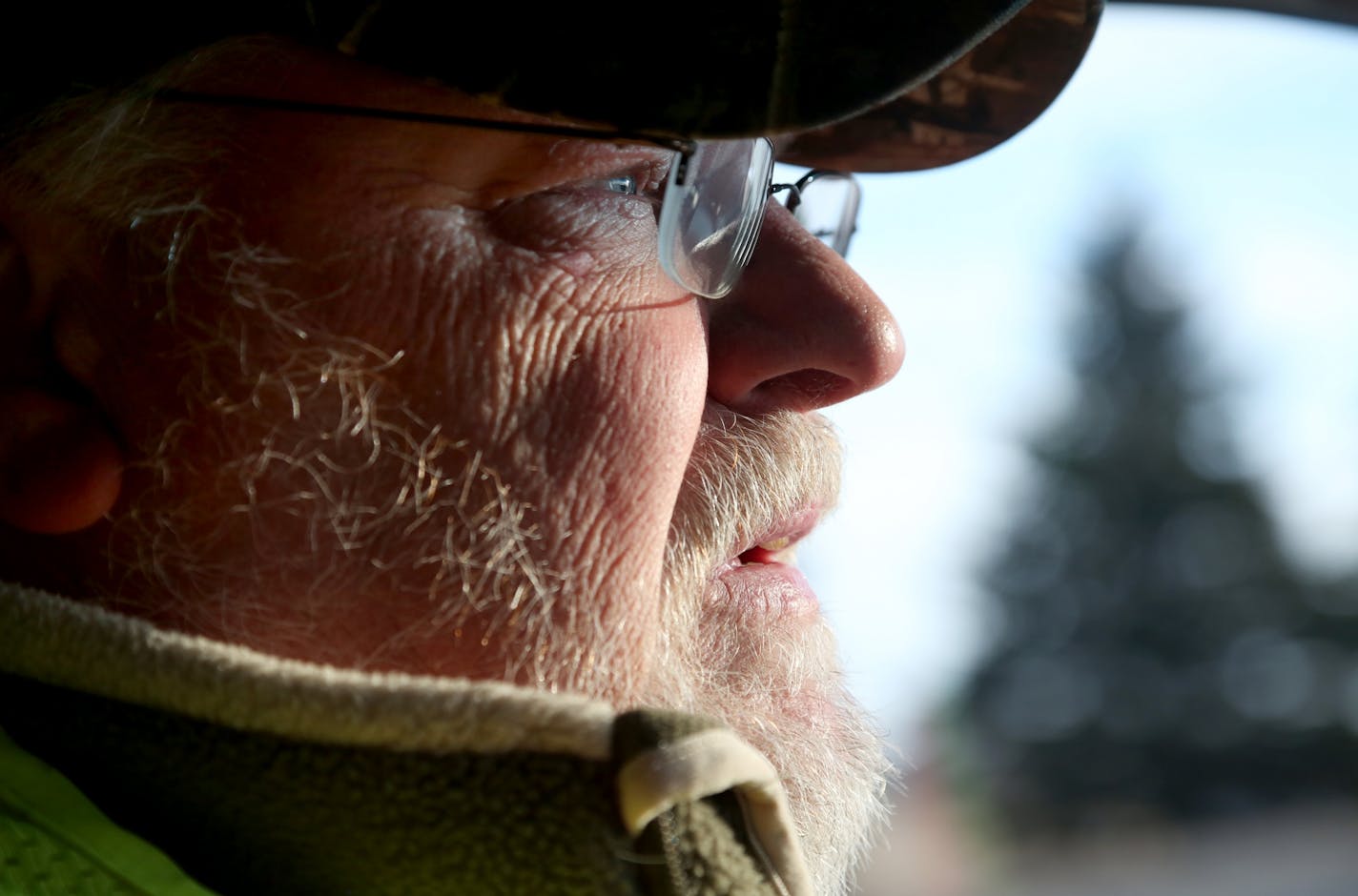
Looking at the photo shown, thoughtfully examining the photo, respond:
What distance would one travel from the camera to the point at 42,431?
3.89ft

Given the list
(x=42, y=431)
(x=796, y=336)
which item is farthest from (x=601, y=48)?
(x=42, y=431)

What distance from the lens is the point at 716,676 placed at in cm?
144

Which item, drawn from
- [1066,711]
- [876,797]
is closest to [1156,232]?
[1066,711]

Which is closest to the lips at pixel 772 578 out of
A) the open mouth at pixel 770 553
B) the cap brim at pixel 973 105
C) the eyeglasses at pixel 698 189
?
the open mouth at pixel 770 553

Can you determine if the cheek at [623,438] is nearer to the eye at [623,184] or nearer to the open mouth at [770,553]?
the eye at [623,184]

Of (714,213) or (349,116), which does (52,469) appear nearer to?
(349,116)

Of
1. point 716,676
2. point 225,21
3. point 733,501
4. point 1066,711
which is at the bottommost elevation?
point 1066,711

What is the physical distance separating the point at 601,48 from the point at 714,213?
34 cm

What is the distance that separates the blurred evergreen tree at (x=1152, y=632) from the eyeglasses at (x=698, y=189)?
80.9 ft

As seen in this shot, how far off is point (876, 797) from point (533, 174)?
3.20 ft

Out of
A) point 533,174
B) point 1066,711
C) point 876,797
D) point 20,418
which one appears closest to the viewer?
point 20,418

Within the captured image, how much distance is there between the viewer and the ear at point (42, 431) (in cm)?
117

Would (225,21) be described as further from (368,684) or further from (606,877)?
(606,877)

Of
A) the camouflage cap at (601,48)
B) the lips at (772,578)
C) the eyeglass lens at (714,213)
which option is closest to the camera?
the camouflage cap at (601,48)
